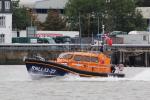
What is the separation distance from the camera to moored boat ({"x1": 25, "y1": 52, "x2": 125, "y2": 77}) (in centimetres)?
6341

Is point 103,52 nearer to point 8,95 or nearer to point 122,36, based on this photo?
point 8,95

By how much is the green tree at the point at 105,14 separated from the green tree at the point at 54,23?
7.65ft

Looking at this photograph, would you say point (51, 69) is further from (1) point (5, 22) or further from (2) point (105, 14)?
(2) point (105, 14)

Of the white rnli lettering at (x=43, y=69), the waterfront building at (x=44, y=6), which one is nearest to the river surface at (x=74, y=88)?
the white rnli lettering at (x=43, y=69)

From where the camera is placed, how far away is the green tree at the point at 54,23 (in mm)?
138750

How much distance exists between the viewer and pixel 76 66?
63688 millimetres

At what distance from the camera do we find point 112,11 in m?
136

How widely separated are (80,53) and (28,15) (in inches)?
3004

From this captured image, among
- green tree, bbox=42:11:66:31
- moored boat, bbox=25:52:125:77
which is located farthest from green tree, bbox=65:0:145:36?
moored boat, bbox=25:52:125:77

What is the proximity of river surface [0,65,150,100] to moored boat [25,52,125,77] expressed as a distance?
52 cm

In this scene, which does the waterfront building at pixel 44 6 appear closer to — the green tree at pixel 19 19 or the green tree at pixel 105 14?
the green tree at pixel 105 14

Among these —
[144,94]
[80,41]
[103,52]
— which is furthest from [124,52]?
[144,94]

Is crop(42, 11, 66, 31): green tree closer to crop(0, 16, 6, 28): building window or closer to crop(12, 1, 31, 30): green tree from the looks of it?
crop(12, 1, 31, 30): green tree

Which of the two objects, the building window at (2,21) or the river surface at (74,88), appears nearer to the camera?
the river surface at (74,88)
